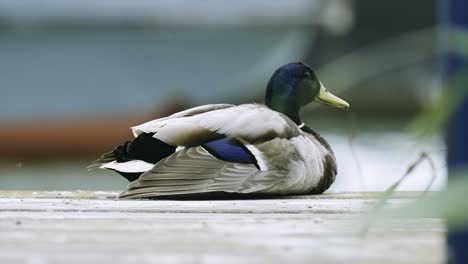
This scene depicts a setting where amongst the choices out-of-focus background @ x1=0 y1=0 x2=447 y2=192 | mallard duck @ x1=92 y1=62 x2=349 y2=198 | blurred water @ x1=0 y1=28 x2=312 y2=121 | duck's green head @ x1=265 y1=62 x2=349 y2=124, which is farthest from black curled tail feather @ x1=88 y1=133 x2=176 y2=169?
blurred water @ x1=0 y1=28 x2=312 y2=121

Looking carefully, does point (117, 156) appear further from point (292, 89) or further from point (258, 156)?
point (292, 89)

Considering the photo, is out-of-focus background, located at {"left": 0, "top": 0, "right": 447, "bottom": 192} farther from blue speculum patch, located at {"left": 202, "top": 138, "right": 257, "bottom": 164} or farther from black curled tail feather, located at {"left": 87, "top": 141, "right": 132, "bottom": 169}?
blue speculum patch, located at {"left": 202, "top": 138, "right": 257, "bottom": 164}

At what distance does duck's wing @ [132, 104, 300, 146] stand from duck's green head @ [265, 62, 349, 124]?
1.48 ft

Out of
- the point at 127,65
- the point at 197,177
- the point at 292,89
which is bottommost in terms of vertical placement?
the point at 127,65

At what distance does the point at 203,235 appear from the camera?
2092 millimetres

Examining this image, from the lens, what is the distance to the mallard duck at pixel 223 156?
3.21m

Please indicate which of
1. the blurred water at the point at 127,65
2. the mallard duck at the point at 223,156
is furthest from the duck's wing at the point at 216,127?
the blurred water at the point at 127,65

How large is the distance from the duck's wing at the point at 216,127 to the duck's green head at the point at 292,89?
0.45 meters

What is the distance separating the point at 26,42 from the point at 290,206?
29.0 ft

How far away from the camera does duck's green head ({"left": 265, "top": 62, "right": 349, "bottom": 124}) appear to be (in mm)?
3807

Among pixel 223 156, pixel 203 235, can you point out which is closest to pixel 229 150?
pixel 223 156

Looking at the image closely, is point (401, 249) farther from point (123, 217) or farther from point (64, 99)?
point (64, 99)

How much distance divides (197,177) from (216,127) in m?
0.15

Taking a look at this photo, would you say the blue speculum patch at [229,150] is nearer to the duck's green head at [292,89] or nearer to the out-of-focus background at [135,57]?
the duck's green head at [292,89]
